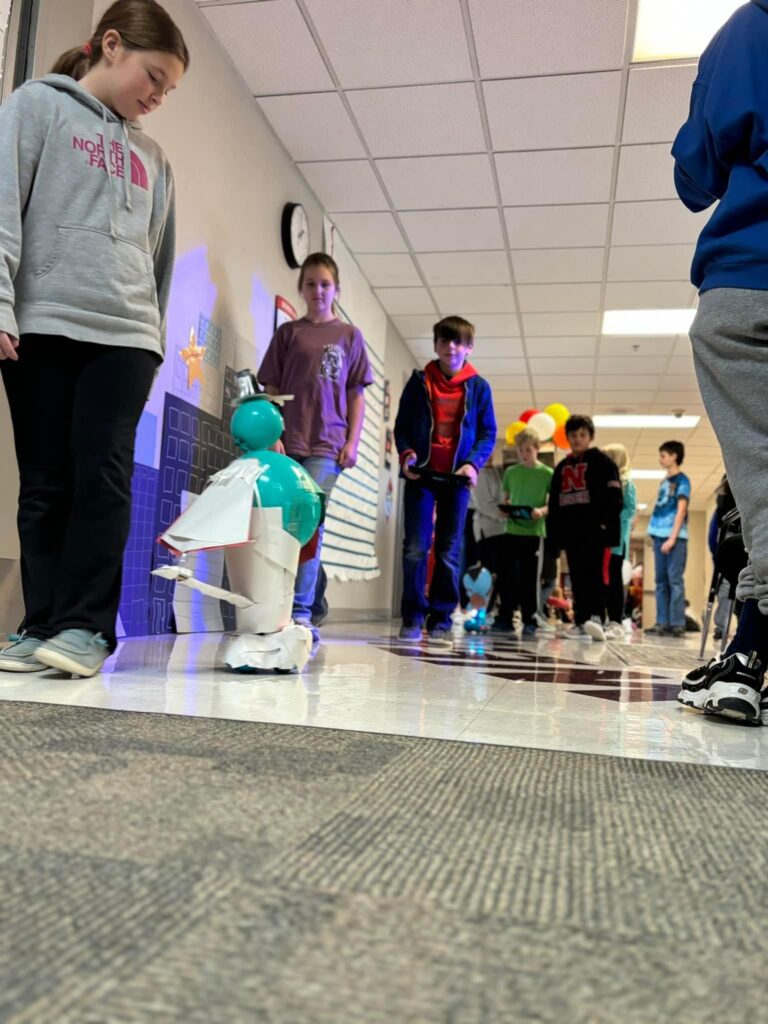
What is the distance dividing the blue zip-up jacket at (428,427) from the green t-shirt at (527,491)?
162 cm

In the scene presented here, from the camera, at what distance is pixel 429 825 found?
0.68m

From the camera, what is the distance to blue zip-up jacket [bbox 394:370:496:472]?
367 cm

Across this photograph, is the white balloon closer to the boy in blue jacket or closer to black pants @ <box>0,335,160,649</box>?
the boy in blue jacket

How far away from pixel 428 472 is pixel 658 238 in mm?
2599

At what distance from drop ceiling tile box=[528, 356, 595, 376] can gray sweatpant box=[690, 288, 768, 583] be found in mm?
6194

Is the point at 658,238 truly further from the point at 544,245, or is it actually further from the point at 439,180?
the point at 439,180

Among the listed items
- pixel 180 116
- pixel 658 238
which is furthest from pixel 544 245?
pixel 180 116

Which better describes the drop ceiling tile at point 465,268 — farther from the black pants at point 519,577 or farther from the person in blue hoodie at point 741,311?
the person in blue hoodie at point 741,311

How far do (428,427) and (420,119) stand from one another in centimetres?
149

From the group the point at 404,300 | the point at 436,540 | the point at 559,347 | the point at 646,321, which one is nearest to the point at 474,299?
the point at 404,300

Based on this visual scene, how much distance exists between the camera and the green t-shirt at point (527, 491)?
5.27 meters

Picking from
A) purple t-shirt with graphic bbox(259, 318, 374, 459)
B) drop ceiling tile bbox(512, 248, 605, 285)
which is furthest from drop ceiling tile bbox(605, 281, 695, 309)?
purple t-shirt with graphic bbox(259, 318, 374, 459)

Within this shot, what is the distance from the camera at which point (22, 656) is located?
1604 mm

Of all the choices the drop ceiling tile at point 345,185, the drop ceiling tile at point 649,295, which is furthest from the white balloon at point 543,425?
the drop ceiling tile at point 345,185
